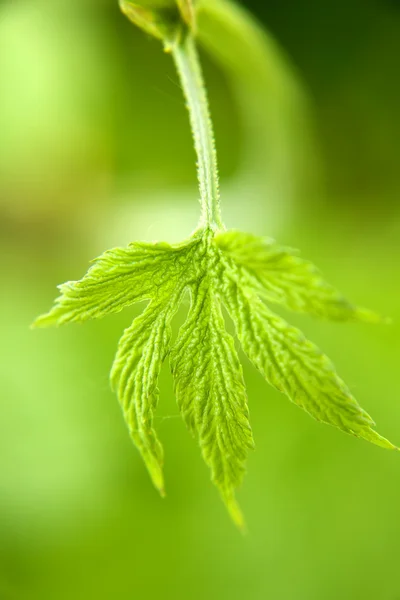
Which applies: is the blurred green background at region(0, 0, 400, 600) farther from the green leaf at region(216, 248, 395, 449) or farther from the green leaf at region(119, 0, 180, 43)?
the green leaf at region(216, 248, 395, 449)

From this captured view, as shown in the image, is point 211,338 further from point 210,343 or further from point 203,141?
point 203,141

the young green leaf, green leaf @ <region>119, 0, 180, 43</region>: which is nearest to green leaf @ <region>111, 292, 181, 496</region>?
the young green leaf

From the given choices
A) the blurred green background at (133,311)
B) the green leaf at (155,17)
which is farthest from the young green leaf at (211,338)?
the blurred green background at (133,311)

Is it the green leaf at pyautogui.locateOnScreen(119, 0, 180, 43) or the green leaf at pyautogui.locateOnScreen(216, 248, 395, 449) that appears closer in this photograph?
the green leaf at pyautogui.locateOnScreen(216, 248, 395, 449)

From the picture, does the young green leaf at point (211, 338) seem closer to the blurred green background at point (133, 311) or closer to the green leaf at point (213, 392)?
the green leaf at point (213, 392)

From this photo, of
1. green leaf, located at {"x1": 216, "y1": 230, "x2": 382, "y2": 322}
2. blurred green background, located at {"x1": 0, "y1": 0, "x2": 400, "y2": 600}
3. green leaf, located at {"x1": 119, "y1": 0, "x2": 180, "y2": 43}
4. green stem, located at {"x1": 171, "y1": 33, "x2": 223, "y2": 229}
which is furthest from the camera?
blurred green background, located at {"x1": 0, "y1": 0, "x2": 400, "y2": 600}

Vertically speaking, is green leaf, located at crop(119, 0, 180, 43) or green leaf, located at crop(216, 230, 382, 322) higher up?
green leaf, located at crop(119, 0, 180, 43)

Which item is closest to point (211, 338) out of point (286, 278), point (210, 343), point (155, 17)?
point (210, 343)

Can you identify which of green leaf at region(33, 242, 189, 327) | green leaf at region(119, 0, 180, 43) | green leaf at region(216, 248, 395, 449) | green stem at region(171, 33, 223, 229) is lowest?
green leaf at region(216, 248, 395, 449)
